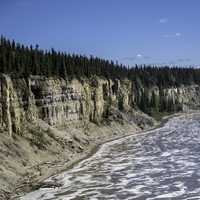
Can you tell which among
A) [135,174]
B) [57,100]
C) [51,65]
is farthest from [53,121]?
[135,174]

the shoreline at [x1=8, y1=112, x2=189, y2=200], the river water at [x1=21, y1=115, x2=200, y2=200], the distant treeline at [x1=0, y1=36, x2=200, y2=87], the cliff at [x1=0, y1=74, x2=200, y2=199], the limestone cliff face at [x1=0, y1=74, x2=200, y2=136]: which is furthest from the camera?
the distant treeline at [x1=0, y1=36, x2=200, y2=87]

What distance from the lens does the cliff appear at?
Result: 5309 cm

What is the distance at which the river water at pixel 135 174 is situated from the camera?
40.8 m

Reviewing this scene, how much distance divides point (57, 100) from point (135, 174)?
96.5 ft

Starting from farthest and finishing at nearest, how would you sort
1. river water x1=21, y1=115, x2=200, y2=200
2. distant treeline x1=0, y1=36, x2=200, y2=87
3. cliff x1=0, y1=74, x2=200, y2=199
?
distant treeline x1=0, y1=36, x2=200, y2=87 < cliff x1=0, y1=74, x2=200, y2=199 < river water x1=21, y1=115, x2=200, y2=200

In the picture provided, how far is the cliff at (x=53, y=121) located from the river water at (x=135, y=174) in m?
3.18

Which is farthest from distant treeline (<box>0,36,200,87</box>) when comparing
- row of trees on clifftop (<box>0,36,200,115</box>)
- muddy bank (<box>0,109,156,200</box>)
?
muddy bank (<box>0,109,156,200</box>)

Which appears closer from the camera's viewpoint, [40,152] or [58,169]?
[58,169]

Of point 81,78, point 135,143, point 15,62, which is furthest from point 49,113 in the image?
point 81,78

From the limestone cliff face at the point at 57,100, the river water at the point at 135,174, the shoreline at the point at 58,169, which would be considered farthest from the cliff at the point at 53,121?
the river water at the point at 135,174

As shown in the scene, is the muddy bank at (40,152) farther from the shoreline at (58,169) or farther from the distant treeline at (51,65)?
the distant treeline at (51,65)

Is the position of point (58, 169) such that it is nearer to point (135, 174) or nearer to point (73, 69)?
point (135, 174)

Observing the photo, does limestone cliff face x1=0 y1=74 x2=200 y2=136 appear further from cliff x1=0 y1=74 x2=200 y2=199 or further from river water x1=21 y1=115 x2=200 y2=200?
river water x1=21 y1=115 x2=200 y2=200

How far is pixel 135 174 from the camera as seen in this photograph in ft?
165
